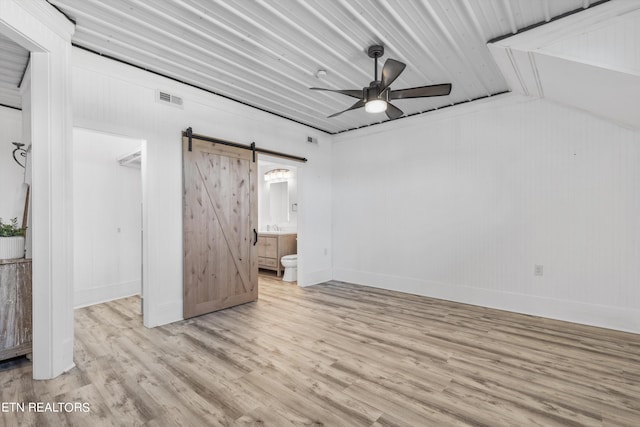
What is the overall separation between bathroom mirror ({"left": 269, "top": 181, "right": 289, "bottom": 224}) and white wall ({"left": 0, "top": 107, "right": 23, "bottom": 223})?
445cm

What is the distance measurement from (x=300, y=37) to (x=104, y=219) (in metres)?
3.87

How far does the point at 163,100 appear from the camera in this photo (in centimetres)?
350

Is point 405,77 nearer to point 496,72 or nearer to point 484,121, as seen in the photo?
point 496,72

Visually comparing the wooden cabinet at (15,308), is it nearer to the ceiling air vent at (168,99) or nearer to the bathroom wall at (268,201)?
the ceiling air vent at (168,99)

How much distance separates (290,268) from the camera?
5.76 meters

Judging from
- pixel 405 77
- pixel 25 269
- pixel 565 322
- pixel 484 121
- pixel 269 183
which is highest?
pixel 405 77

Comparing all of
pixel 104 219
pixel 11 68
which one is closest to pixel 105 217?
pixel 104 219

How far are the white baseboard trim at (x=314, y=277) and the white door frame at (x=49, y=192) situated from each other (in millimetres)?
3368

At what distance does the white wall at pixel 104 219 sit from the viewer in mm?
4195

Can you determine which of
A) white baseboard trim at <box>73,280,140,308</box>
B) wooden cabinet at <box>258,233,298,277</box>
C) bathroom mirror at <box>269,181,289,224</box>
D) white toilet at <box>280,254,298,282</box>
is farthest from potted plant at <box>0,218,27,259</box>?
bathroom mirror at <box>269,181,289,224</box>

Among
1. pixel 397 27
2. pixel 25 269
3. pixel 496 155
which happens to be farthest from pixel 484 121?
pixel 25 269

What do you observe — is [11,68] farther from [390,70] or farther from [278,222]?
[278,222]

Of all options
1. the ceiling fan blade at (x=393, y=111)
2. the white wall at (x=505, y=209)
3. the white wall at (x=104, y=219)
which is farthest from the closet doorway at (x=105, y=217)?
the white wall at (x=505, y=209)

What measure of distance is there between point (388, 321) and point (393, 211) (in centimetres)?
207
